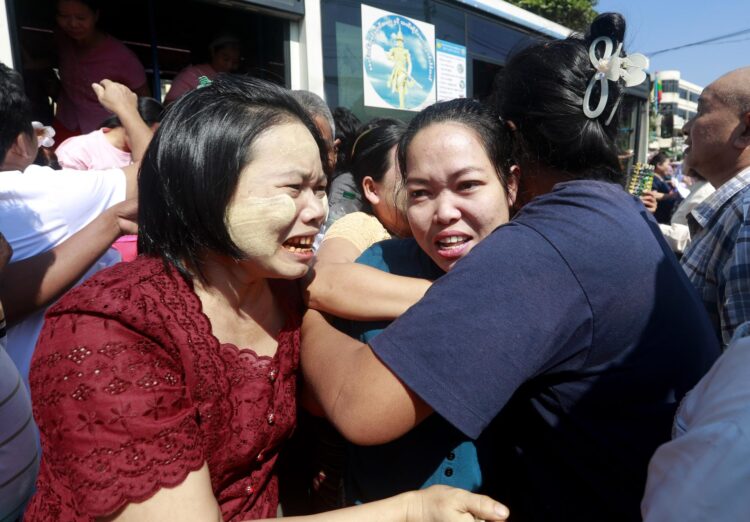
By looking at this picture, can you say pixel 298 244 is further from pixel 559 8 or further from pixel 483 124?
pixel 559 8

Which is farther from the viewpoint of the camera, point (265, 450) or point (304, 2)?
point (304, 2)

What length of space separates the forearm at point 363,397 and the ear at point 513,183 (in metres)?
0.65

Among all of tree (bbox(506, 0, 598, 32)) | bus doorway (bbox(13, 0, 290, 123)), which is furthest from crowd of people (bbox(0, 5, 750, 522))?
tree (bbox(506, 0, 598, 32))

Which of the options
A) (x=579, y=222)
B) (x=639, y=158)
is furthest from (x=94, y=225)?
(x=639, y=158)

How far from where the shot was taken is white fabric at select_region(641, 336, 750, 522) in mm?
567

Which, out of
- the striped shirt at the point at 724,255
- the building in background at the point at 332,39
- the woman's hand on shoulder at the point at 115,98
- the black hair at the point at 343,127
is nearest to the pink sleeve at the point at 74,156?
the building in background at the point at 332,39

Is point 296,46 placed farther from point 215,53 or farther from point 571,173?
point 571,173

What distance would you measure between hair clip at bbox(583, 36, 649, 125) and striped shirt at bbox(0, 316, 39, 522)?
5.39 ft

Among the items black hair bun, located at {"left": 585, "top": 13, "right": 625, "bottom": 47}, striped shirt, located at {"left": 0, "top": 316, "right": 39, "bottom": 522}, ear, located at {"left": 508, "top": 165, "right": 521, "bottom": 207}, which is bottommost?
striped shirt, located at {"left": 0, "top": 316, "right": 39, "bottom": 522}

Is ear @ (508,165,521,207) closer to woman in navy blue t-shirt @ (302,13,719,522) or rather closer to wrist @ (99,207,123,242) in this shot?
woman in navy blue t-shirt @ (302,13,719,522)

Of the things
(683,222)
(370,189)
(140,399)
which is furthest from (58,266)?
(683,222)

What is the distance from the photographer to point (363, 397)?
3.62 feet

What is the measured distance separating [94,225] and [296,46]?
7.16 ft

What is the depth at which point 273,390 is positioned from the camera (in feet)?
4.37
